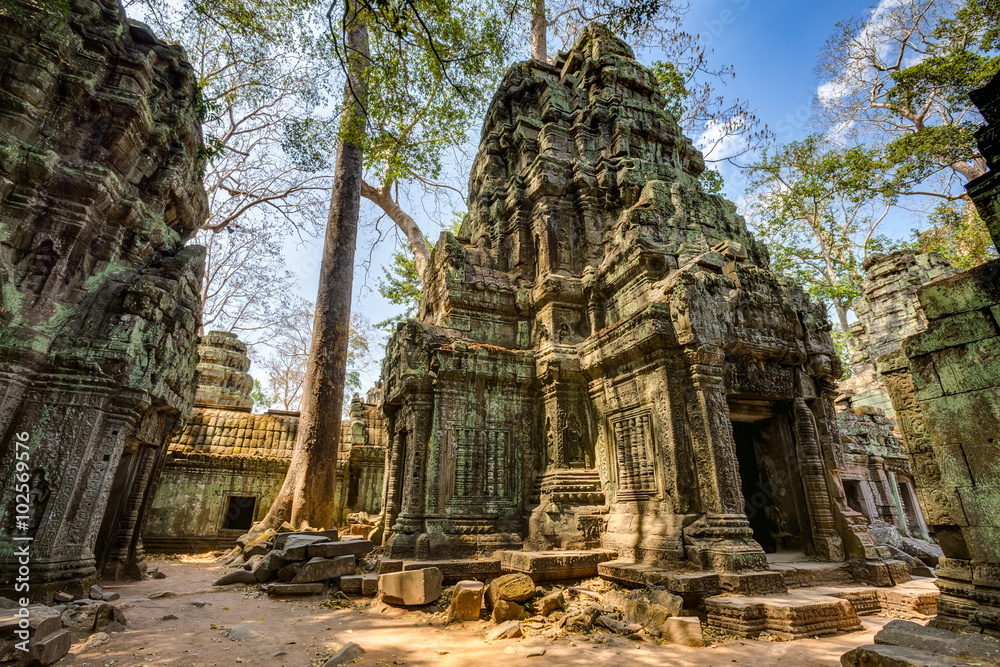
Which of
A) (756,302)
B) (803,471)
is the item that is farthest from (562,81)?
(803,471)

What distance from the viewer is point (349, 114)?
1306cm

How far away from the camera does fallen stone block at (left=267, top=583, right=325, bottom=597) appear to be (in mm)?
6949

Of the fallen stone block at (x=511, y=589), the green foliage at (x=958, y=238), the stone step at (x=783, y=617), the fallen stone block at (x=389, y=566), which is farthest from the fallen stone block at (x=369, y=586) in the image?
the green foliage at (x=958, y=238)

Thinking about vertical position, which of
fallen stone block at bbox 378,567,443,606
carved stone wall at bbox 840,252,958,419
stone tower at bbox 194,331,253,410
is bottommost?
fallen stone block at bbox 378,567,443,606

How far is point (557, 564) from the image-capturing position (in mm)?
6488

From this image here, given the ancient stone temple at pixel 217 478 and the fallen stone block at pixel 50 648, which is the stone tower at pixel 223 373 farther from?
the fallen stone block at pixel 50 648

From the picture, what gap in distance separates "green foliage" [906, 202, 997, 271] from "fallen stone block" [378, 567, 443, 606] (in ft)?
56.5

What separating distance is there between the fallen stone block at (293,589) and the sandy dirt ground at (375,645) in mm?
713

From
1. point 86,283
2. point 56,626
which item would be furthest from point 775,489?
point 86,283

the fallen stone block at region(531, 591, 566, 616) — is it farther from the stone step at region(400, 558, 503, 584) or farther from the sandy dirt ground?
the stone step at region(400, 558, 503, 584)

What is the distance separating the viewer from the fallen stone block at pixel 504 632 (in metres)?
4.93

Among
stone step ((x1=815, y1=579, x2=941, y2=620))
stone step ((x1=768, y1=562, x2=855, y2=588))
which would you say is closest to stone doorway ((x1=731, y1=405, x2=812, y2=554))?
stone step ((x1=768, y1=562, x2=855, y2=588))

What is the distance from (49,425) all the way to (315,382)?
5465 mm

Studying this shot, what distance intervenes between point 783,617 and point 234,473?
46.1 feet
